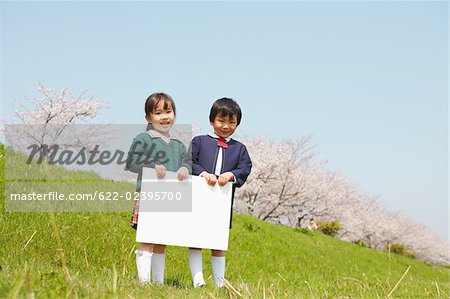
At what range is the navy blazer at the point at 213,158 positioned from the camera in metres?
4.63

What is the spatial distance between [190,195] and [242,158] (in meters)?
0.73

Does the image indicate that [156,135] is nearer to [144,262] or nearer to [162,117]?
[162,117]

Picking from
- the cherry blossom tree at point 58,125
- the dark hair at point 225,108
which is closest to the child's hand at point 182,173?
the dark hair at point 225,108

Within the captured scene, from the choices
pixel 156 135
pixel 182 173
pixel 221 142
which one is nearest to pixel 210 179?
pixel 182 173

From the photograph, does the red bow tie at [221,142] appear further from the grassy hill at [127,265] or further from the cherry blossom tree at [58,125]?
the cherry blossom tree at [58,125]

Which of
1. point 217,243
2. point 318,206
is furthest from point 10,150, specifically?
point 318,206

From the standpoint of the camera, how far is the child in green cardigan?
14.5 feet

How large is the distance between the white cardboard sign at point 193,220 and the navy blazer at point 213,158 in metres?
0.31

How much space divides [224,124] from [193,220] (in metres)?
0.90

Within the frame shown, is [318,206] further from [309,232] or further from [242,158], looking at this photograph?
[242,158]

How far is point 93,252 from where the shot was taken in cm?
682

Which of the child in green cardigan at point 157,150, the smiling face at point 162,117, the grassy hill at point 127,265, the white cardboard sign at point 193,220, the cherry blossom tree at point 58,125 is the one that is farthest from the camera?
the cherry blossom tree at point 58,125

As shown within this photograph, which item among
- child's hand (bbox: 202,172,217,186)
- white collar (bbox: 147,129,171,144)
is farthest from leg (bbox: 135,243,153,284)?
white collar (bbox: 147,129,171,144)

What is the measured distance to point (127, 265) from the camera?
22.5ft
